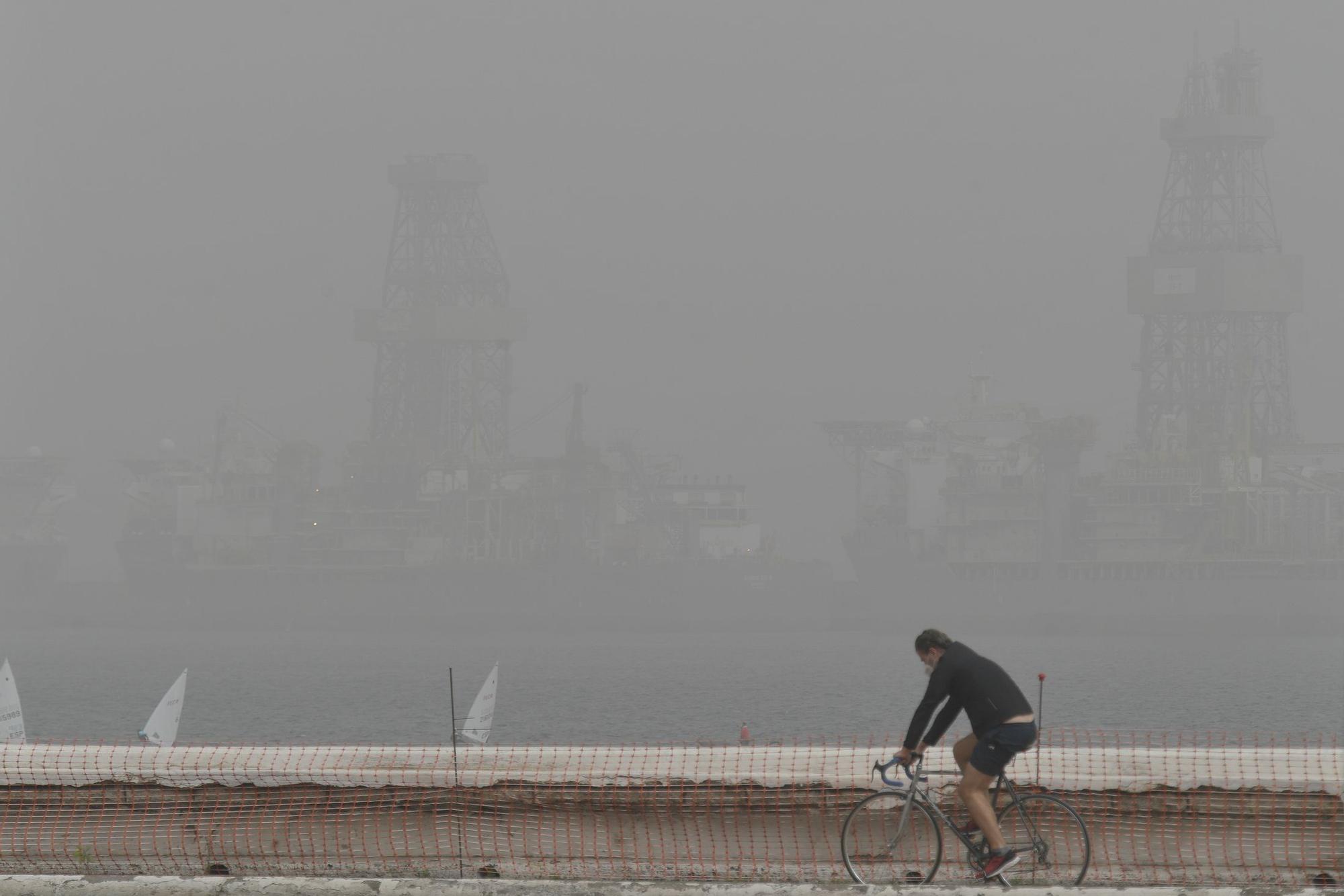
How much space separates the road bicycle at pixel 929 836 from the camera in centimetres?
700

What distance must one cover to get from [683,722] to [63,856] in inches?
2149

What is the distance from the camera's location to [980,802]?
22.7 ft

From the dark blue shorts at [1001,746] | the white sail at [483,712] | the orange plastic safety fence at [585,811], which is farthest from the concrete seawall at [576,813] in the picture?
the white sail at [483,712]

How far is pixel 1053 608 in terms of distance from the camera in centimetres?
18925

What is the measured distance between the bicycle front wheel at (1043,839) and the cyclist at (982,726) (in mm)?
109

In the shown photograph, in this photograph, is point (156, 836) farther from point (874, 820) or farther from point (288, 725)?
point (288, 725)

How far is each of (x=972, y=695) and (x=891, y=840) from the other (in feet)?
2.22

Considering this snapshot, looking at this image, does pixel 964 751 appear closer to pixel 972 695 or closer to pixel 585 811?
pixel 972 695

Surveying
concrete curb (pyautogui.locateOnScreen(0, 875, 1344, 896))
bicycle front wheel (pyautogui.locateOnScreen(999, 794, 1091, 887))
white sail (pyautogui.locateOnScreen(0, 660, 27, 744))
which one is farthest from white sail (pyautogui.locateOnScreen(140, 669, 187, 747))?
concrete curb (pyautogui.locateOnScreen(0, 875, 1344, 896))

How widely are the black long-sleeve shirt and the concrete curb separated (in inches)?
59.1

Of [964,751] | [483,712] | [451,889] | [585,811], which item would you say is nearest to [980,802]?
[964,751]

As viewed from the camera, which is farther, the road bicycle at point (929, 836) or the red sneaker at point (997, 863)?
the road bicycle at point (929, 836)

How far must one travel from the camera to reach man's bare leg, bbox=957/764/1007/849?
686cm

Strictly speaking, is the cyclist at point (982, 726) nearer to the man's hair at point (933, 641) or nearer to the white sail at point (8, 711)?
the man's hair at point (933, 641)
